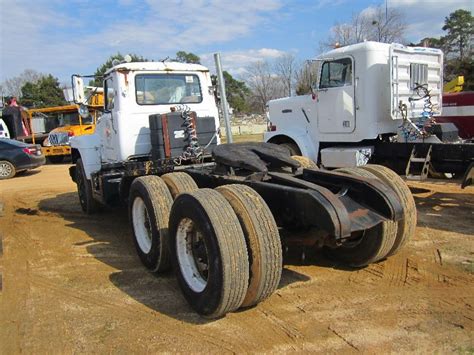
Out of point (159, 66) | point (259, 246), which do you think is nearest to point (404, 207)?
point (259, 246)

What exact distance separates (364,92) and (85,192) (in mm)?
5374

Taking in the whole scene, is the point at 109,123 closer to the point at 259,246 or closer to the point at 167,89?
the point at 167,89

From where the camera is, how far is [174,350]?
3.52 m

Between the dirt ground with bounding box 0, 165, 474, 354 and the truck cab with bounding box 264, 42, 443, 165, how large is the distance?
2.78m

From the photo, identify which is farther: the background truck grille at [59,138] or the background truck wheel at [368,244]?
the background truck grille at [59,138]

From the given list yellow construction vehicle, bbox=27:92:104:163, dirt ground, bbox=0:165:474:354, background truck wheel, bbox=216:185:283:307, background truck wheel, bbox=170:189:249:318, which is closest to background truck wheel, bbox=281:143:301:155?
dirt ground, bbox=0:165:474:354

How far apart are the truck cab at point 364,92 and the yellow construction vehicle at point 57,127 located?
1194 cm

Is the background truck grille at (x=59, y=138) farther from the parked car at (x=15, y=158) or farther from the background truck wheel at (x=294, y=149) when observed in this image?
the background truck wheel at (x=294, y=149)

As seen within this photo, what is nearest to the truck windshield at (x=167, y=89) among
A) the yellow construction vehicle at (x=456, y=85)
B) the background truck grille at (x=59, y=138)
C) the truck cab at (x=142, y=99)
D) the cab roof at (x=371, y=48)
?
the truck cab at (x=142, y=99)

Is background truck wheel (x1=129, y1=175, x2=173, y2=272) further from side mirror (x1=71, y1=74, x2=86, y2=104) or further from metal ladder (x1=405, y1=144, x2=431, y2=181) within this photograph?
metal ladder (x1=405, y1=144, x2=431, y2=181)

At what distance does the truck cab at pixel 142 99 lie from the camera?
269 inches

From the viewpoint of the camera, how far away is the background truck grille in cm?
2030

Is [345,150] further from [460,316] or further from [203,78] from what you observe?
[460,316]

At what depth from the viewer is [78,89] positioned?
7.04 meters
